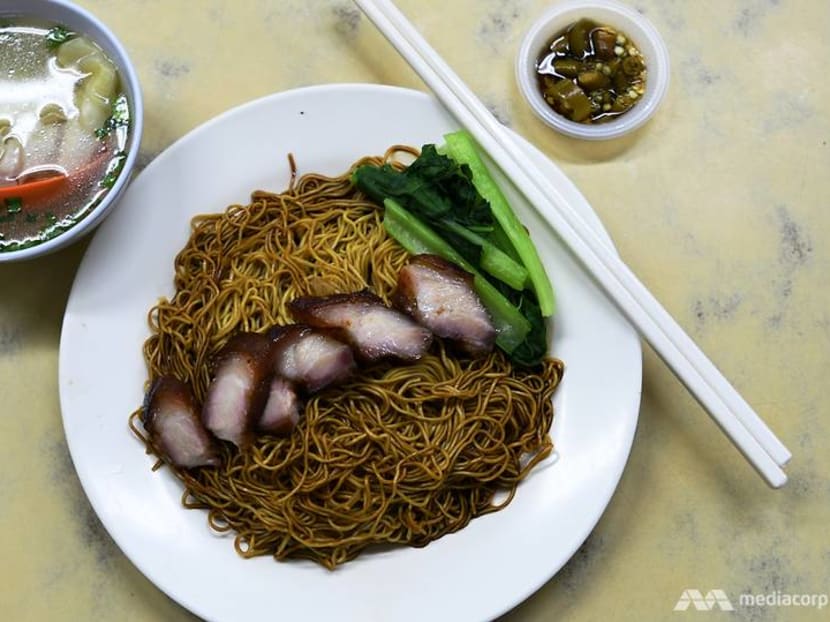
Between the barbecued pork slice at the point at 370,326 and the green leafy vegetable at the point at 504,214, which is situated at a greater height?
the green leafy vegetable at the point at 504,214

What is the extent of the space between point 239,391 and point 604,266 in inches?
44.6

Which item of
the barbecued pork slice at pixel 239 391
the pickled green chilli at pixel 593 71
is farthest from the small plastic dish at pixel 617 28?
the barbecued pork slice at pixel 239 391

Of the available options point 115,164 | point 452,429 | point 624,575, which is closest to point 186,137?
point 115,164

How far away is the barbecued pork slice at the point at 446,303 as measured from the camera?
2.59 metres

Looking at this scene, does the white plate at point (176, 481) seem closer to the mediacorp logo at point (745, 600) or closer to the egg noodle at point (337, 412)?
the egg noodle at point (337, 412)

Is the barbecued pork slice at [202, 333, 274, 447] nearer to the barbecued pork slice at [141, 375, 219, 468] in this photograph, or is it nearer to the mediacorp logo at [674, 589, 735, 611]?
the barbecued pork slice at [141, 375, 219, 468]

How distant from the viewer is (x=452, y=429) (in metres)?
2.66

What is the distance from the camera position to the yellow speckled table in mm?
2826

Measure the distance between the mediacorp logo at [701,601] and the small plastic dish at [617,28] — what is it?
1549 mm

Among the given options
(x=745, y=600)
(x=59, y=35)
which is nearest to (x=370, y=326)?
(x=59, y=35)

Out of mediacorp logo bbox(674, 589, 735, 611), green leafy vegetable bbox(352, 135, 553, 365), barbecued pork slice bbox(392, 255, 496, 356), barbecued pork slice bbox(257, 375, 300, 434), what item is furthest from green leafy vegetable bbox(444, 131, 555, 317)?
mediacorp logo bbox(674, 589, 735, 611)

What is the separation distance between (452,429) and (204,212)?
103 centimetres

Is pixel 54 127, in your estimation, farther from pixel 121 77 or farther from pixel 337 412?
pixel 337 412

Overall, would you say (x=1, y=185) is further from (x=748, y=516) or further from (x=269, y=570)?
(x=748, y=516)
